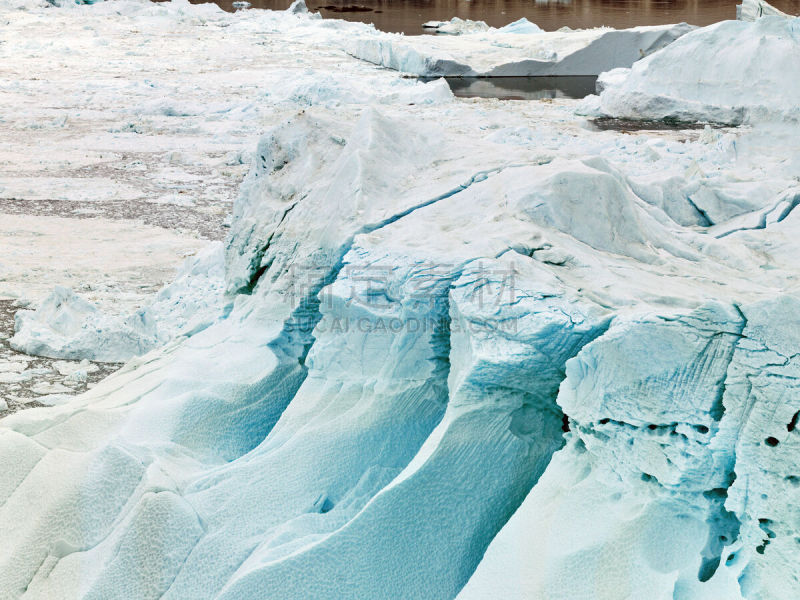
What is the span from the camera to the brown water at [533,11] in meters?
19.7

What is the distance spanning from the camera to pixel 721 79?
369 inches

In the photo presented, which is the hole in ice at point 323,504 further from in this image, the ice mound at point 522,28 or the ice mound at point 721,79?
the ice mound at point 522,28

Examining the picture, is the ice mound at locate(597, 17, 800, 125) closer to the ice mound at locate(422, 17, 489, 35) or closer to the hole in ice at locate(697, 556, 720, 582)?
the ice mound at locate(422, 17, 489, 35)

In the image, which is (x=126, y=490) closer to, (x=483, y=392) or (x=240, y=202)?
(x=483, y=392)

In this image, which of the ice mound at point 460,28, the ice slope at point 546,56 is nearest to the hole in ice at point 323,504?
the ice slope at point 546,56

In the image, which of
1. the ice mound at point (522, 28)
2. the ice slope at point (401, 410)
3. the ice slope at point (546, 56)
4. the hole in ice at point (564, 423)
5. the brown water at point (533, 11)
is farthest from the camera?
the brown water at point (533, 11)

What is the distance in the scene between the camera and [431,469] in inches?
78.1

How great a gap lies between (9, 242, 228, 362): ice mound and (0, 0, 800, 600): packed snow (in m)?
0.60

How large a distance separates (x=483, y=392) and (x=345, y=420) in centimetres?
43

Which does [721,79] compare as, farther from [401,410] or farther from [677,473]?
[677,473]

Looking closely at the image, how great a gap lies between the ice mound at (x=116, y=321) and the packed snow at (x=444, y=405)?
598mm

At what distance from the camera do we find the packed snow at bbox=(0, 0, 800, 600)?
1729 mm

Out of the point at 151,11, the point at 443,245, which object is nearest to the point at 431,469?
the point at 443,245

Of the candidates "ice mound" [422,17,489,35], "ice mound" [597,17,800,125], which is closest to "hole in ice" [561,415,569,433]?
"ice mound" [597,17,800,125]
